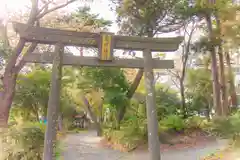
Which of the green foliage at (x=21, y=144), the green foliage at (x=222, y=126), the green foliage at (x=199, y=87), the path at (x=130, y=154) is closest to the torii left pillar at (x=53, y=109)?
the green foliage at (x=21, y=144)

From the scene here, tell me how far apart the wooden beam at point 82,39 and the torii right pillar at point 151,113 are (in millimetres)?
288

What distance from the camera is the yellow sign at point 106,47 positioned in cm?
557

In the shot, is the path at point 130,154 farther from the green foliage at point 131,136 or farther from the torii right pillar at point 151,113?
the torii right pillar at point 151,113

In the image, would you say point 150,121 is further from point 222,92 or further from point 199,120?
point 222,92

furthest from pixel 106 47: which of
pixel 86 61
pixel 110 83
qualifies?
pixel 110 83

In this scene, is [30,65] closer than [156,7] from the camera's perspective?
No

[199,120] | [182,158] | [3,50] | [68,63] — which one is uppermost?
[3,50]

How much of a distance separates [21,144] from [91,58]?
2.93 m

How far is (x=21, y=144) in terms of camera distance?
5926 mm

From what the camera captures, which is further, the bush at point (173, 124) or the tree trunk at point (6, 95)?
the bush at point (173, 124)

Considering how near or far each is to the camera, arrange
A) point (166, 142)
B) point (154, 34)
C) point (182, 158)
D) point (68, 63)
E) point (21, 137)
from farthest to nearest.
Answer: point (154, 34) < point (166, 142) < point (182, 158) < point (21, 137) < point (68, 63)

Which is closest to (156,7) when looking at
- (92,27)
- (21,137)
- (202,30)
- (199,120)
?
(92,27)

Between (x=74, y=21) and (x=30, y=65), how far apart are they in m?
5.37

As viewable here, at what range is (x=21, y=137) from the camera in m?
5.96
